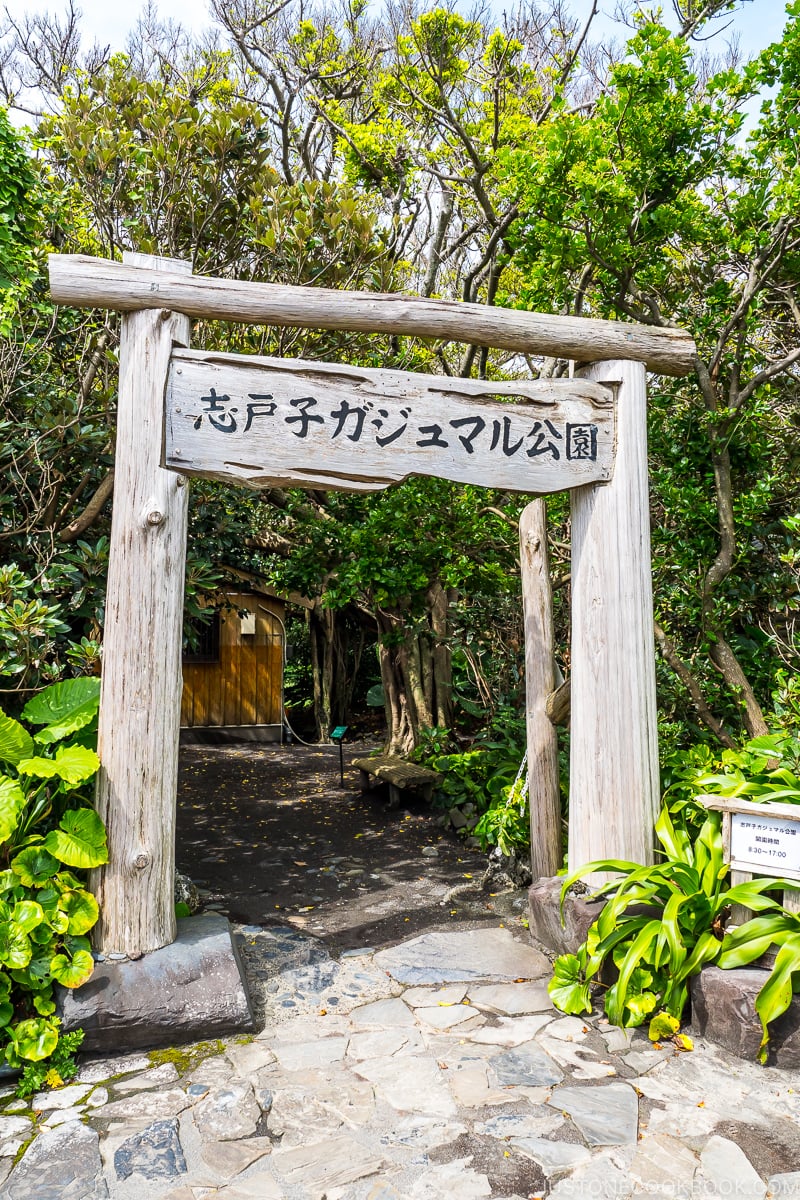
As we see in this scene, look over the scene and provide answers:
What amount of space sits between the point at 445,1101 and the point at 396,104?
10521 millimetres

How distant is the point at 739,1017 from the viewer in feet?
12.3

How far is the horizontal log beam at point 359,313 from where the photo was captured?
4.18m

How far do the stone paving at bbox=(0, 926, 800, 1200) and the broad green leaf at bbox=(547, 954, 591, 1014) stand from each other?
75mm

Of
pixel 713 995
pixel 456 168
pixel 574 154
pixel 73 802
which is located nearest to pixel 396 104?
pixel 456 168

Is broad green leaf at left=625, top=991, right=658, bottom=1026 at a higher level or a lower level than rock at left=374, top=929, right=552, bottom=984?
higher

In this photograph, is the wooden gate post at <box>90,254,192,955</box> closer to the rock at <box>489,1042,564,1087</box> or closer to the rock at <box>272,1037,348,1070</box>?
the rock at <box>272,1037,348,1070</box>

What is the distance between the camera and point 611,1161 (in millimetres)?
3016

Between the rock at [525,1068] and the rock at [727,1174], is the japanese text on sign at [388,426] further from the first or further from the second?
the rock at [727,1174]

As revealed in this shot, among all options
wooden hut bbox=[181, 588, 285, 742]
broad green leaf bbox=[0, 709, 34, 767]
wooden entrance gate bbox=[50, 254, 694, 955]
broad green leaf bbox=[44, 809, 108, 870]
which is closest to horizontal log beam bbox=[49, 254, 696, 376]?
Result: wooden entrance gate bbox=[50, 254, 694, 955]

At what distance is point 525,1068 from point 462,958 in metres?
1.29

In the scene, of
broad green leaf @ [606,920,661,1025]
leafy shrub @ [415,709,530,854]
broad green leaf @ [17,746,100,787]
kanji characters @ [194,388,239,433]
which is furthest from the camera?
leafy shrub @ [415,709,530,854]

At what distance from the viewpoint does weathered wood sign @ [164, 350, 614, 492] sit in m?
4.28

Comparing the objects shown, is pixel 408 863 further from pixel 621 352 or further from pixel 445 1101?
pixel 621 352

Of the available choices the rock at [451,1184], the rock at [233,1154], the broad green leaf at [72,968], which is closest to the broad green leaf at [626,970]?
the rock at [451,1184]
